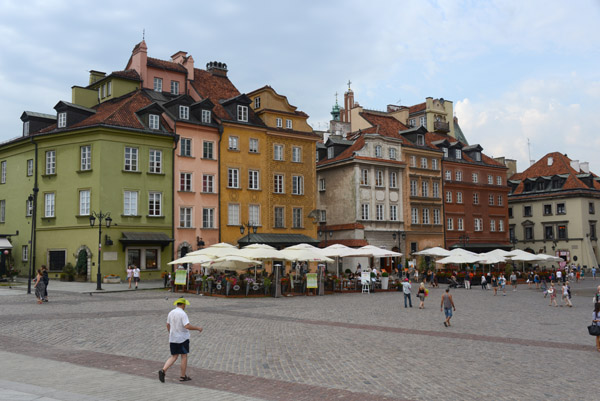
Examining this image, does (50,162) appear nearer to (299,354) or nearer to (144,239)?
(144,239)

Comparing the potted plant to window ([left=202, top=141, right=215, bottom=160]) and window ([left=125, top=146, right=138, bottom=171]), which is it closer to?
window ([left=202, top=141, right=215, bottom=160])

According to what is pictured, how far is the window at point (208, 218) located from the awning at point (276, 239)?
9.20 feet

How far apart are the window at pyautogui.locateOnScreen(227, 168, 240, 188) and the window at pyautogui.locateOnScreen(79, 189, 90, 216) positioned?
1167cm

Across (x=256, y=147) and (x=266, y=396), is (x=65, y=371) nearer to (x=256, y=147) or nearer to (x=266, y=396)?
(x=266, y=396)

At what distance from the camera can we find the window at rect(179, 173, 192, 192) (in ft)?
151

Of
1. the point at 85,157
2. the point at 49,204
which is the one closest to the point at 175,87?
the point at 85,157

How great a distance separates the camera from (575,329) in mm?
19547

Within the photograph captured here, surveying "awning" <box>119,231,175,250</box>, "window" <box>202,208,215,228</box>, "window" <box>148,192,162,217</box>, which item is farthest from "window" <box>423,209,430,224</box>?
"window" <box>148,192,162,217</box>

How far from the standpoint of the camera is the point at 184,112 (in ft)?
154

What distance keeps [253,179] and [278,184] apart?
8.50 ft

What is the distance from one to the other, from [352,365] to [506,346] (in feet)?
17.1

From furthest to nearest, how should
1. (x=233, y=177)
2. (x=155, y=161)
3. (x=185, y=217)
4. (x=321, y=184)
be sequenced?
1. (x=321, y=184)
2. (x=233, y=177)
3. (x=185, y=217)
4. (x=155, y=161)

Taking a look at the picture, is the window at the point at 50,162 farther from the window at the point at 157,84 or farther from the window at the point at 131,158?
the window at the point at 157,84

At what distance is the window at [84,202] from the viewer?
4200 centimetres
